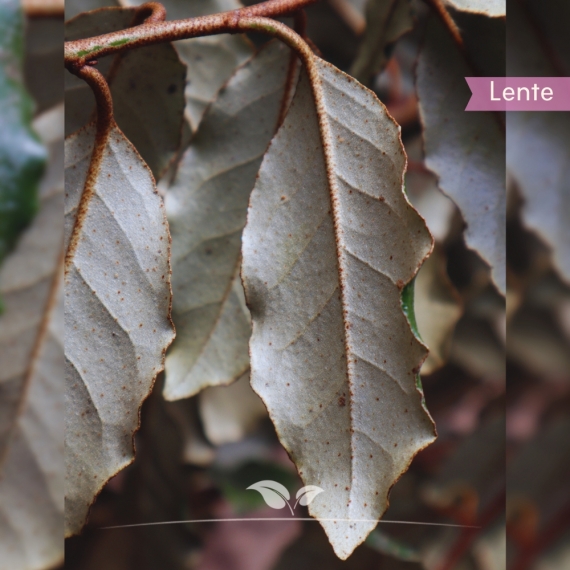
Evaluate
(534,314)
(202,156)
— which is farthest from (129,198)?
(534,314)

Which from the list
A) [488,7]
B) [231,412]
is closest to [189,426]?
[231,412]

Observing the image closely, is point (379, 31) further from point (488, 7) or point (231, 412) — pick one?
point (231, 412)

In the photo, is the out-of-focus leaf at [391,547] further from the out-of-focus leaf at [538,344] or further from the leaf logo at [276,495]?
the out-of-focus leaf at [538,344]

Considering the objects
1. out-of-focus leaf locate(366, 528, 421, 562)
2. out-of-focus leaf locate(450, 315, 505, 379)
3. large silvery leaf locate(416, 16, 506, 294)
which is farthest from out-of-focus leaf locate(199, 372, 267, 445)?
out-of-focus leaf locate(450, 315, 505, 379)

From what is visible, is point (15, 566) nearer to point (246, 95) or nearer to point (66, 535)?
point (66, 535)

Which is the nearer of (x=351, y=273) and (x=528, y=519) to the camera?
(x=351, y=273)

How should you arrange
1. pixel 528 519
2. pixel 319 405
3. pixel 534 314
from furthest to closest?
pixel 534 314
pixel 528 519
pixel 319 405

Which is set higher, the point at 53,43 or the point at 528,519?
the point at 53,43
